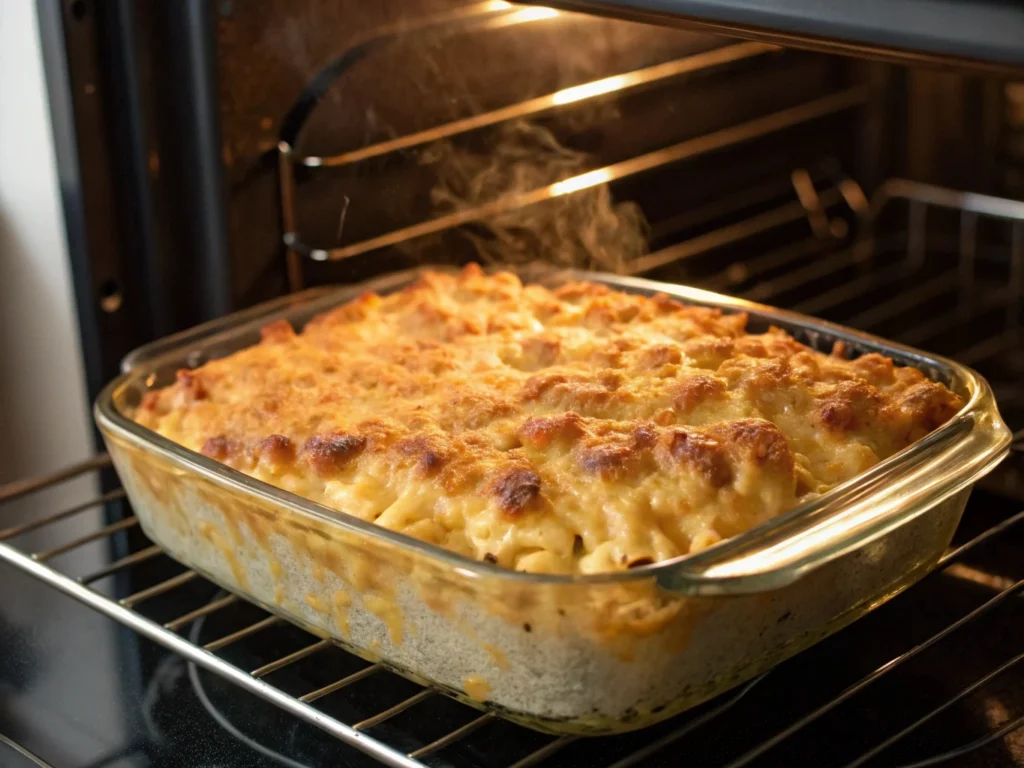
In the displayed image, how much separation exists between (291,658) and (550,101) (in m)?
0.61

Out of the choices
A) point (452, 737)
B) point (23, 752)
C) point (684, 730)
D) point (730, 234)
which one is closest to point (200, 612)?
point (23, 752)

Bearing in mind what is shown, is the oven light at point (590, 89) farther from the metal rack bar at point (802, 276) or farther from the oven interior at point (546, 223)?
the metal rack bar at point (802, 276)

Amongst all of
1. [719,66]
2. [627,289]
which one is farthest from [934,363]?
[719,66]

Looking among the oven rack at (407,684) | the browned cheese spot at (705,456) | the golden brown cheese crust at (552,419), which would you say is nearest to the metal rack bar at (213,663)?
the oven rack at (407,684)

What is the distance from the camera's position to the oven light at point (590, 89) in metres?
1.24

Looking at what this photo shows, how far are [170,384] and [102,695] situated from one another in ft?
0.98

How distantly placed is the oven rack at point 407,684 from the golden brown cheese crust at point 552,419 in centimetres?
11

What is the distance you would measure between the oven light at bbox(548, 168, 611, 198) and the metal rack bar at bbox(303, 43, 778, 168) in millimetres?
76

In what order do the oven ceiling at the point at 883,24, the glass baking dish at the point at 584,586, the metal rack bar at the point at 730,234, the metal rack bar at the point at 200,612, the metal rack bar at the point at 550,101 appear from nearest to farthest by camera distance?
the oven ceiling at the point at 883,24 < the glass baking dish at the point at 584,586 < the metal rack bar at the point at 200,612 < the metal rack bar at the point at 550,101 < the metal rack bar at the point at 730,234

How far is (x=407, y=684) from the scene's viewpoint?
0.88 metres

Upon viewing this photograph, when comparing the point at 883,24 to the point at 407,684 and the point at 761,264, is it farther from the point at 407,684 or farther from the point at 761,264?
the point at 761,264

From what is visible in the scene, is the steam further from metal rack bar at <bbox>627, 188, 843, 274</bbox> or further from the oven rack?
the oven rack

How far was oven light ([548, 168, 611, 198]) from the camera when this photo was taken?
1.27 m

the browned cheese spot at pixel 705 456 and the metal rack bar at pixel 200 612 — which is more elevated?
the browned cheese spot at pixel 705 456
